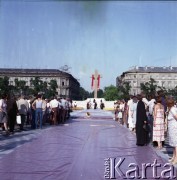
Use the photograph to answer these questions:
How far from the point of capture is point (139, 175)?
6988mm

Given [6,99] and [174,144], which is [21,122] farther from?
[174,144]

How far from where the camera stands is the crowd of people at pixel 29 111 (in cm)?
1406

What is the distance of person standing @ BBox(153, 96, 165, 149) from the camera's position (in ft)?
35.9

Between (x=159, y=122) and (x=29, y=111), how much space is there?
8.96 m

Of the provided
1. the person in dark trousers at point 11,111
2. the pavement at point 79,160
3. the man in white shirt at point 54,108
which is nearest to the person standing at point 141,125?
the pavement at point 79,160

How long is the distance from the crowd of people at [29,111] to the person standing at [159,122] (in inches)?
220

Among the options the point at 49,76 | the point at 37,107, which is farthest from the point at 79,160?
the point at 49,76

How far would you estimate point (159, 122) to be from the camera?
10.9 meters

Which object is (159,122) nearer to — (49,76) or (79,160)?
(79,160)

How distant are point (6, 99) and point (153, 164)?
7.54 meters

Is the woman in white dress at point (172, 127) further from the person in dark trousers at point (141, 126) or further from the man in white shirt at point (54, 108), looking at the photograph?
the man in white shirt at point (54, 108)

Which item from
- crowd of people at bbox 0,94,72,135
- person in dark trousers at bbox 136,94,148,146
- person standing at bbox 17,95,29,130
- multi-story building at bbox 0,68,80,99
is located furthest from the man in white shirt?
multi-story building at bbox 0,68,80,99

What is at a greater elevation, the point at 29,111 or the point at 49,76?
the point at 49,76

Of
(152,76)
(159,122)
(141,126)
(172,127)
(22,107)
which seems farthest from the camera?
(152,76)
